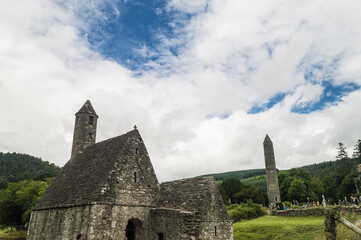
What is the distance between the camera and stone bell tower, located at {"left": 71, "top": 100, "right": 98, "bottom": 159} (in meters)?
25.0

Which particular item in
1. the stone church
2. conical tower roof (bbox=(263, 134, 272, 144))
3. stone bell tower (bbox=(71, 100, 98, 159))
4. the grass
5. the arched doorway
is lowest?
the grass

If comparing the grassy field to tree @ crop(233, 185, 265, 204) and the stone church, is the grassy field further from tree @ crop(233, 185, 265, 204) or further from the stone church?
tree @ crop(233, 185, 265, 204)

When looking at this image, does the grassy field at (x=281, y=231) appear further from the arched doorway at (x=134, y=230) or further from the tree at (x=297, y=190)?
the tree at (x=297, y=190)

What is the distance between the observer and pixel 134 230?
1678 cm

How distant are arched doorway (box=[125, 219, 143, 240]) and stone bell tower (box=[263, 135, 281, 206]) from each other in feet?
137

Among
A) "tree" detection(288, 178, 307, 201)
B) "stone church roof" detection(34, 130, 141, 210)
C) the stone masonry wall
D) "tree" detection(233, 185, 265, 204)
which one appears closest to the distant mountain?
"tree" detection(233, 185, 265, 204)

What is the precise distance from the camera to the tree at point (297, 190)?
61.2 m

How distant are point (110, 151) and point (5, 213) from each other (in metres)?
39.4

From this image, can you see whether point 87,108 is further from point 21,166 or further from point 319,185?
point 21,166

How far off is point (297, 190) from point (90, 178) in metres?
58.0

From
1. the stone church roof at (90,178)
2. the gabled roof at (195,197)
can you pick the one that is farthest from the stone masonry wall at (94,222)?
the gabled roof at (195,197)

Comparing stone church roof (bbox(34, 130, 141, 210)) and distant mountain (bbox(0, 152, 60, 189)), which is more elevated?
distant mountain (bbox(0, 152, 60, 189))

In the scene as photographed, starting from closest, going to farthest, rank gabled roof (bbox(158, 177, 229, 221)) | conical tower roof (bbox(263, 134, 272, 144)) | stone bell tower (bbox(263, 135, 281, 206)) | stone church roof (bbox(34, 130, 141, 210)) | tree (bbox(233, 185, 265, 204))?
1. stone church roof (bbox(34, 130, 141, 210))
2. gabled roof (bbox(158, 177, 229, 221))
3. stone bell tower (bbox(263, 135, 281, 206))
4. conical tower roof (bbox(263, 134, 272, 144))
5. tree (bbox(233, 185, 265, 204))

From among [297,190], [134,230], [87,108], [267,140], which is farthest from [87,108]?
[297,190]
